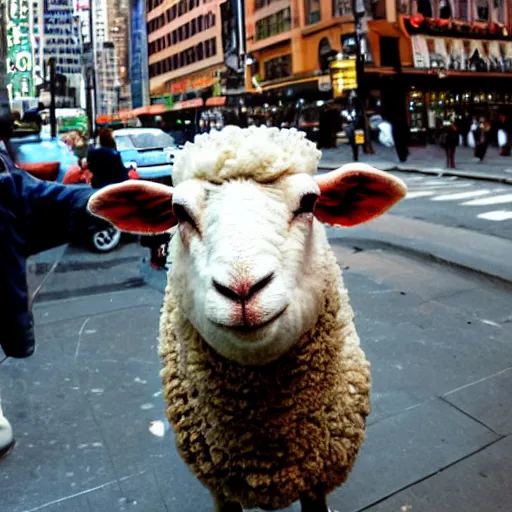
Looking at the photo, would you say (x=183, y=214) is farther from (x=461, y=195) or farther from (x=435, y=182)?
(x=435, y=182)

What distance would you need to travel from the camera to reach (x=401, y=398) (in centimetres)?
305

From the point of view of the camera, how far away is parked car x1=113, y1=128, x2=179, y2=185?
7969 millimetres

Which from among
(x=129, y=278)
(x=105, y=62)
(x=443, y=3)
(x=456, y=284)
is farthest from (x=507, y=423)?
(x=443, y=3)

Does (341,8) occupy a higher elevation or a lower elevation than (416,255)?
higher

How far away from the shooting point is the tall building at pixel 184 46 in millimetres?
8305

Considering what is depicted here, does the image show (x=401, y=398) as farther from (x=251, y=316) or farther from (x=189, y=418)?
(x=251, y=316)

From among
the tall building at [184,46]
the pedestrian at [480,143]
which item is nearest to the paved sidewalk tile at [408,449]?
the tall building at [184,46]

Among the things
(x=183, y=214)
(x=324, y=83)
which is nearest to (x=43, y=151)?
(x=183, y=214)

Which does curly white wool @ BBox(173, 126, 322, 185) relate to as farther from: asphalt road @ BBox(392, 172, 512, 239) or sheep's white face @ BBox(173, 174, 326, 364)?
asphalt road @ BBox(392, 172, 512, 239)

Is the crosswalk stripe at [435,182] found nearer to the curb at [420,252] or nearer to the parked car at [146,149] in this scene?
the curb at [420,252]

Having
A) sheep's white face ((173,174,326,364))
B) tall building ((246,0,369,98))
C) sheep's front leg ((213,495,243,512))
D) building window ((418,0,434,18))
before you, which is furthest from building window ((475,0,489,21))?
sheep's front leg ((213,495,243,512))

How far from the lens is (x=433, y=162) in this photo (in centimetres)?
1886

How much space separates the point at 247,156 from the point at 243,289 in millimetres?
463

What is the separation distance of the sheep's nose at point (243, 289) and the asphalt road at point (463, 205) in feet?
21.0
